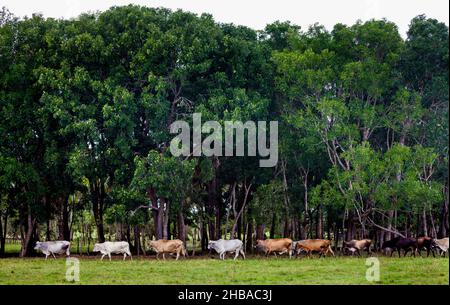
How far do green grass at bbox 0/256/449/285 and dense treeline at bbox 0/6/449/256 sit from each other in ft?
20.0

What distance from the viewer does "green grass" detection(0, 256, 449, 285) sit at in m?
21.1

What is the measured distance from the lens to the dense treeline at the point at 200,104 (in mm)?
32625

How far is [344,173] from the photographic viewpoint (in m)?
→ 34.1

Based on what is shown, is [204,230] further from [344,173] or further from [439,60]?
[439,60]

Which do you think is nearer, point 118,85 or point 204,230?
point 118,85

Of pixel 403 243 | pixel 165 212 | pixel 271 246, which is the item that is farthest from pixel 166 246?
pixel 403 243

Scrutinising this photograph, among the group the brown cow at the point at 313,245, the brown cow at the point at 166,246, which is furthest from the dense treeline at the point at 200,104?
the brown cow at the point at 313,245

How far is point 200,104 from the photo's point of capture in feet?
108

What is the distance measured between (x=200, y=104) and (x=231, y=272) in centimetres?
1111

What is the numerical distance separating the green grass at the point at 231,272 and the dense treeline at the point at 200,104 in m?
6.10

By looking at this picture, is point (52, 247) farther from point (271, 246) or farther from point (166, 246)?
point (271, 246)
